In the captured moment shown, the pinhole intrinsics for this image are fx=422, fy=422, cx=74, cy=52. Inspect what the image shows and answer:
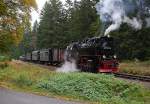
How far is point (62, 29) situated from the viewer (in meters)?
95.1

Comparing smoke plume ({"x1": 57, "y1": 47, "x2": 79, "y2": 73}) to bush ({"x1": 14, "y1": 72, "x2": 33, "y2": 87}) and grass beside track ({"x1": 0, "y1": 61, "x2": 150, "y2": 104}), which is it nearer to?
grass beside track ({"x1": 0, "y1": 61, "x2": 150, "y2": 104})

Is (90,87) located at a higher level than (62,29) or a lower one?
lower

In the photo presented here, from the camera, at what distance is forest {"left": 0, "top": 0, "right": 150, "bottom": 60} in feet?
118

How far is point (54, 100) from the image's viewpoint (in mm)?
17188

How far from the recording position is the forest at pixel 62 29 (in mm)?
36031

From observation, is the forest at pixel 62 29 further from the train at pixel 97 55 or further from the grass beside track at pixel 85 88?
the grass beside track at pixel 85 88

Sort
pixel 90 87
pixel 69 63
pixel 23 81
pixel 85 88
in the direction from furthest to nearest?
pixel 69 63 < pixel 23 81 < pixel 90 87 < pixel 85 88

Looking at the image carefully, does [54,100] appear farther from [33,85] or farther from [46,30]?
[46,30]

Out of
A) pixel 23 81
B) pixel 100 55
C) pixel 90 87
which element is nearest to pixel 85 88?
pixel 90 87

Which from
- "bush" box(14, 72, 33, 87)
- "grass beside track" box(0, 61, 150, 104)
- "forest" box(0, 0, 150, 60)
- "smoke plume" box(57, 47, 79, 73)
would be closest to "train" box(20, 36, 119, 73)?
"smoke plume" box(57, 47, 79, 73)

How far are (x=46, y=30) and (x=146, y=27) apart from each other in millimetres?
45624

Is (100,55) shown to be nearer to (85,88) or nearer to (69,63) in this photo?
(69,63)

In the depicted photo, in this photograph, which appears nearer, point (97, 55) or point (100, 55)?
point (100, 55)

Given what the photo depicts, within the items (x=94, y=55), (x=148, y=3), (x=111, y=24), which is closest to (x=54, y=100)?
(x=94, y=55)
